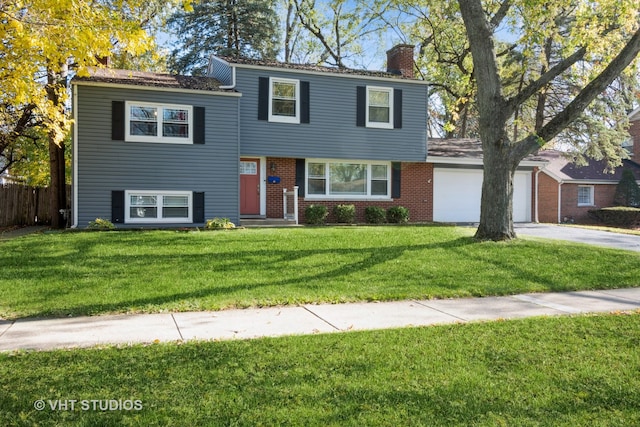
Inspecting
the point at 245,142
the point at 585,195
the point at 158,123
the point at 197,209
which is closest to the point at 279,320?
the point at 197,209

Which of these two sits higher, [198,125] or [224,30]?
[224,30]

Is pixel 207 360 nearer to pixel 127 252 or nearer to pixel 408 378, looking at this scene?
pixel 408 378

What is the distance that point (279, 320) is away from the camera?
19.2ft

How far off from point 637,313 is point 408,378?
4108 mm

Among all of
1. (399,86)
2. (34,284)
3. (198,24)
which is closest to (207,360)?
(34,284)

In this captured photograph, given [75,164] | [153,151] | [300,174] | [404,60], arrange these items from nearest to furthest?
[75,164], [153,151], [300,174], [404,60]

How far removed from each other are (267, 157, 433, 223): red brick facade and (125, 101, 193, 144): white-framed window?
3337 millimetres

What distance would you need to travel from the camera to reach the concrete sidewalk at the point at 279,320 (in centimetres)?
502

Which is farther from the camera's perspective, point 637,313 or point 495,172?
point 495,172

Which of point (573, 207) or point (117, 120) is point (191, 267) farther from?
point (573, 207)

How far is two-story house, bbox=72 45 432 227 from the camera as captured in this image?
1463cm

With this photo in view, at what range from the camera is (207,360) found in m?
4.22

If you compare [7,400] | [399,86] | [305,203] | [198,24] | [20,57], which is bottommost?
[7,400]

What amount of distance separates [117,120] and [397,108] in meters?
9.97
